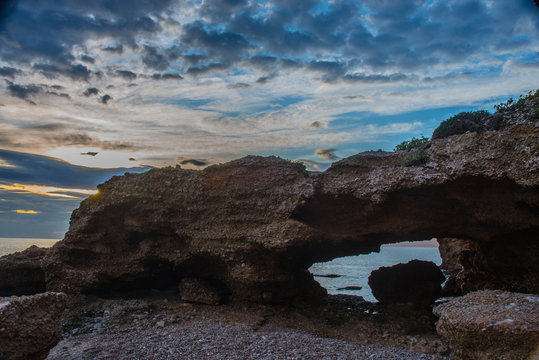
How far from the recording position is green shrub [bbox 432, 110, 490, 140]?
14.8 m

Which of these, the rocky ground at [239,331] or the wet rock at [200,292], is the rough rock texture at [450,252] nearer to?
the rocky ground at [239,331]

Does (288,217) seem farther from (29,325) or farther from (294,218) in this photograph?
(29,325)

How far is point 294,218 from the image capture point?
1512cm

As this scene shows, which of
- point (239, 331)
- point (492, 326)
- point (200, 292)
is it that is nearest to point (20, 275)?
point (200, 292)

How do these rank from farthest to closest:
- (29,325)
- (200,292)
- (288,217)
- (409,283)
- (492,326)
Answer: (409,283) → (200,292) → (288,217) → (492,326) → (29,325)

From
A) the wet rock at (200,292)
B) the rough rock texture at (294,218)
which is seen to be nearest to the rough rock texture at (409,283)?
the rough rock texture at (294,218)

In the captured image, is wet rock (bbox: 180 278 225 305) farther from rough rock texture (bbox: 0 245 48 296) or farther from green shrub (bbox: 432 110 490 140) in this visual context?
green shrub (bbox: 432 110 490 140)

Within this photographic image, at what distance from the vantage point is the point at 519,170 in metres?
12.0

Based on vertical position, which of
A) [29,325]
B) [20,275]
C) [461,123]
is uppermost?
[461,123]

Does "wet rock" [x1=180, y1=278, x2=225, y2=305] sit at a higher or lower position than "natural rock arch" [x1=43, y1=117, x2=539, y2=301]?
lower

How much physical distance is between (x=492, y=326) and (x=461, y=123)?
373 inches

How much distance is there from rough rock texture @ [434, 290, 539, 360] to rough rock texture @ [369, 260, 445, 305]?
25.0ft

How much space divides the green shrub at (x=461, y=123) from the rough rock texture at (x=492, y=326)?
7.22 metres

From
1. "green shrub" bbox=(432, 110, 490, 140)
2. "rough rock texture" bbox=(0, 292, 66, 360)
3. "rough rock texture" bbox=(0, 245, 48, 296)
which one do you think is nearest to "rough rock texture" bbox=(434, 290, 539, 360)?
"green shrub" bbox=(432, 110, 490, 140)
